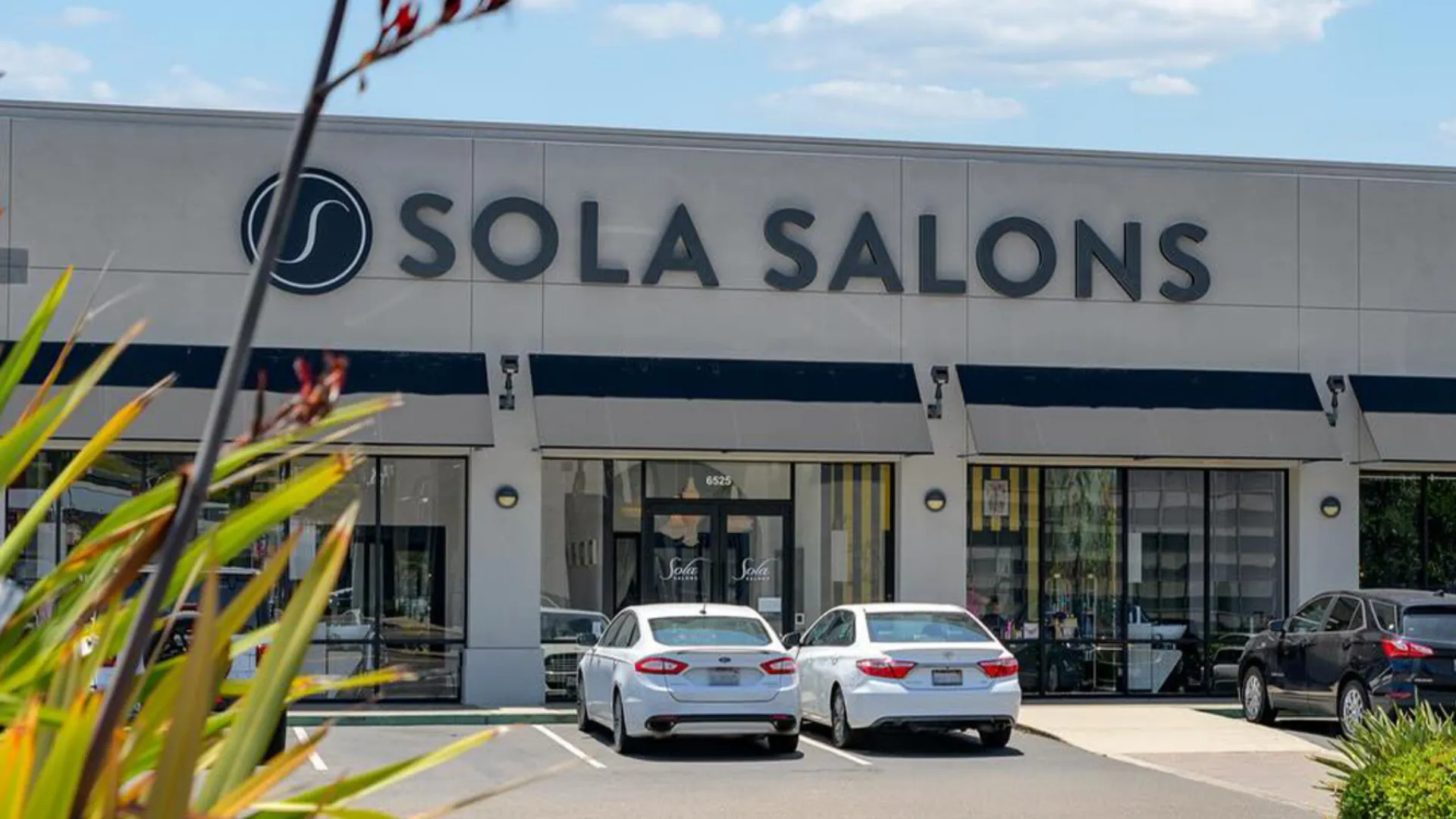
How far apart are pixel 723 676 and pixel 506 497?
19.7 feet

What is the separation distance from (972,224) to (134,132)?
395 inches

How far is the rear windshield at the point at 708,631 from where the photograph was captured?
60.1ft

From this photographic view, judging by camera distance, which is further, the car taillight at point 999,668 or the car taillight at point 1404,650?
the car taillight at point 1404,650

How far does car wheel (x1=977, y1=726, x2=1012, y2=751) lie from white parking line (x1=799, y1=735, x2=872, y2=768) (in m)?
1.47

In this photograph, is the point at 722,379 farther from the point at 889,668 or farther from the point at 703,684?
the point at 703,684

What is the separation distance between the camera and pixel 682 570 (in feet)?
80.0

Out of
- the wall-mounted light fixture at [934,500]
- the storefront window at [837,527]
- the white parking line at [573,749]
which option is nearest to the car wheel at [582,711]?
the white parking line at [573,749]

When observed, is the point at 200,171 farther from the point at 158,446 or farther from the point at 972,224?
the point at 972,224

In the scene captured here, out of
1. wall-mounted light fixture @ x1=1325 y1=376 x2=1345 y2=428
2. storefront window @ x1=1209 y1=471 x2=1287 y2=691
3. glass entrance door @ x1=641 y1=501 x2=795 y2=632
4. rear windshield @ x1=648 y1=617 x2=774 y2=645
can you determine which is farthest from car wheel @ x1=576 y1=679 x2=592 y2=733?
wall-mounted light fixture @ x1=1325 y1=376 x2=1345 y2=428

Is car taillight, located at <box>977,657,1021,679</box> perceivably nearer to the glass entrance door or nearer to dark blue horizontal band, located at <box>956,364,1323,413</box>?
dark blue horizontal band, located at <box>956,364,1323,413</box>

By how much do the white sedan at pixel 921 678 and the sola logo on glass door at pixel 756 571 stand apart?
203 inches

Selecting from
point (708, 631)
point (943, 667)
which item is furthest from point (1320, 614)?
point (708, 631)

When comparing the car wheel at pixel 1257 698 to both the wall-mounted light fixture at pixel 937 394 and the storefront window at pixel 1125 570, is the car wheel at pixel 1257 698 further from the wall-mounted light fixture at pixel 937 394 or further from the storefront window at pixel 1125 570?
the wall-mounted light fixture at pixel 937 394

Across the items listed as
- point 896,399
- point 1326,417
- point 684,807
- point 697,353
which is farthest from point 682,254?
point 684,807
